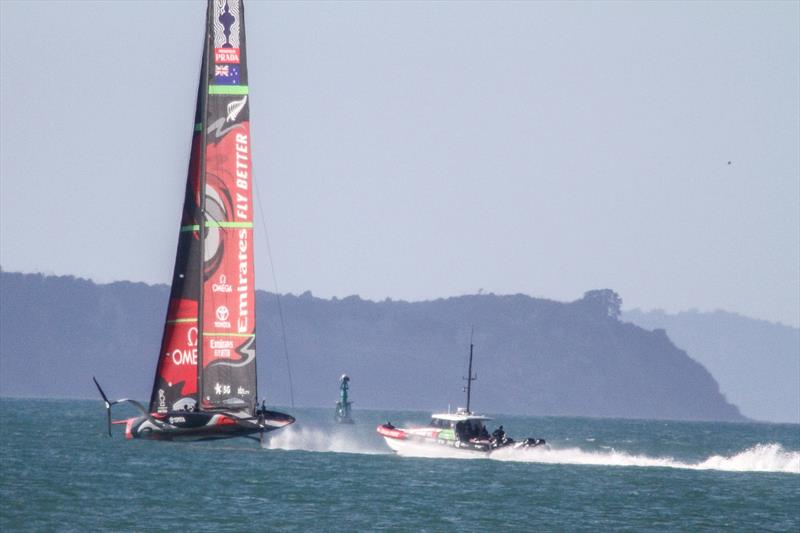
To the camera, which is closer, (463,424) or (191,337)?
(191,337)

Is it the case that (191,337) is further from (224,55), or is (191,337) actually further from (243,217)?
(224,55)

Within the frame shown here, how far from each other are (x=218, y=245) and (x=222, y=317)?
2.63 m

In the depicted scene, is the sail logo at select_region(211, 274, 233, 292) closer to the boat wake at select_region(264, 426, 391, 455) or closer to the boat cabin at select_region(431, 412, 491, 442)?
the boat cabin at select_region(431, 412, 491, 442)

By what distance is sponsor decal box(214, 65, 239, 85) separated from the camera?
199 feet

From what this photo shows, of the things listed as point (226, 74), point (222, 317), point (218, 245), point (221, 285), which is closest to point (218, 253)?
point (218, 245)

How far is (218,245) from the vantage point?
199 feet

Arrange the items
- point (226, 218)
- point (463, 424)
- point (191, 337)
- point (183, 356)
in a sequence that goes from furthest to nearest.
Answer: point (463, 424) → point (191, 337) → point (183, 356) → point (226, 218)

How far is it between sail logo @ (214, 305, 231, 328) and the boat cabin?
680 inches

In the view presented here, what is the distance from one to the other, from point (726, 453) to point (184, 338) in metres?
68.9

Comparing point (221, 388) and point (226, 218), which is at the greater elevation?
point (226, 218)

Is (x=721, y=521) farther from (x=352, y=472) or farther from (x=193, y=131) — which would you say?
(x=193, y=131)

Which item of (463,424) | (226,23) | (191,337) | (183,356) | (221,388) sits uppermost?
(226,23)

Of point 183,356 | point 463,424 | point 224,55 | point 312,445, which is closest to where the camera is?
point 224,55

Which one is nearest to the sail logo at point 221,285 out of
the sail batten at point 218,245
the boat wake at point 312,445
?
the sail batten at point 218,245
